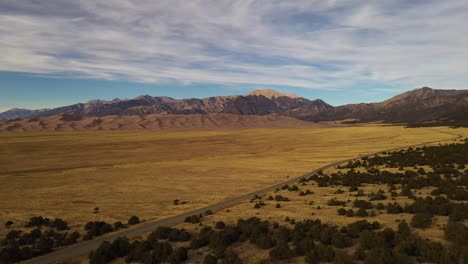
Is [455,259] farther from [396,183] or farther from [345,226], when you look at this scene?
[396,183]

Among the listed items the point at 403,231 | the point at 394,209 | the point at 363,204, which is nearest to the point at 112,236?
the point at 403,231

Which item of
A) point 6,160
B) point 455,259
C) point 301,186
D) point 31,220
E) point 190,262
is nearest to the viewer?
point 455,259

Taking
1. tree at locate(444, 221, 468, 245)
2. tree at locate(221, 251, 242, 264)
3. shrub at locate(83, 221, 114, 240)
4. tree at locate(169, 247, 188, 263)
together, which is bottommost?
shrub at locate(83, 221, 114, 240)

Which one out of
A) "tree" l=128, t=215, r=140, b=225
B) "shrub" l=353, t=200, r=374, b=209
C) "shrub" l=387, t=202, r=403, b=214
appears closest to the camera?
"shrub" l=387, t=202, r=403, b=214

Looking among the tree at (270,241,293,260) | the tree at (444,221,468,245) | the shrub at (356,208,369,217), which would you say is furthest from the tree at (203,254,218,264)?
the shrub at (356,208,369,217)

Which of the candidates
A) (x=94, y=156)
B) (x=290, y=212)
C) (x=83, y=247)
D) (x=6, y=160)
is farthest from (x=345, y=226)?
(x=6, y=160)

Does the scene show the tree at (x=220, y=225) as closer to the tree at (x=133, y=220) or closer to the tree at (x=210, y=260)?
the tree at (x=210, y=260)

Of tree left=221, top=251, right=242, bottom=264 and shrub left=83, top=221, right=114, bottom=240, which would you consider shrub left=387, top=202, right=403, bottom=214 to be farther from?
shrub left=83, top=221, right=114, bottom=240

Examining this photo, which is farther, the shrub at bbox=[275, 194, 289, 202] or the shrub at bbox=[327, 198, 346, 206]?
the shrub at bbox=[275, 194, 289, 202]

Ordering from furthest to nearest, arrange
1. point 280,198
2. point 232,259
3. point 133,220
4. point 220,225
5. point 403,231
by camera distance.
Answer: point 280,198 → point 133,220 → point 220,225 → point 403,231 → point 232,259

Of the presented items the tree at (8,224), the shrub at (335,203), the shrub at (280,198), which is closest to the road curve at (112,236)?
the shrub at (280,198)

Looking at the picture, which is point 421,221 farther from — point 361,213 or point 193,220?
point 193,220
